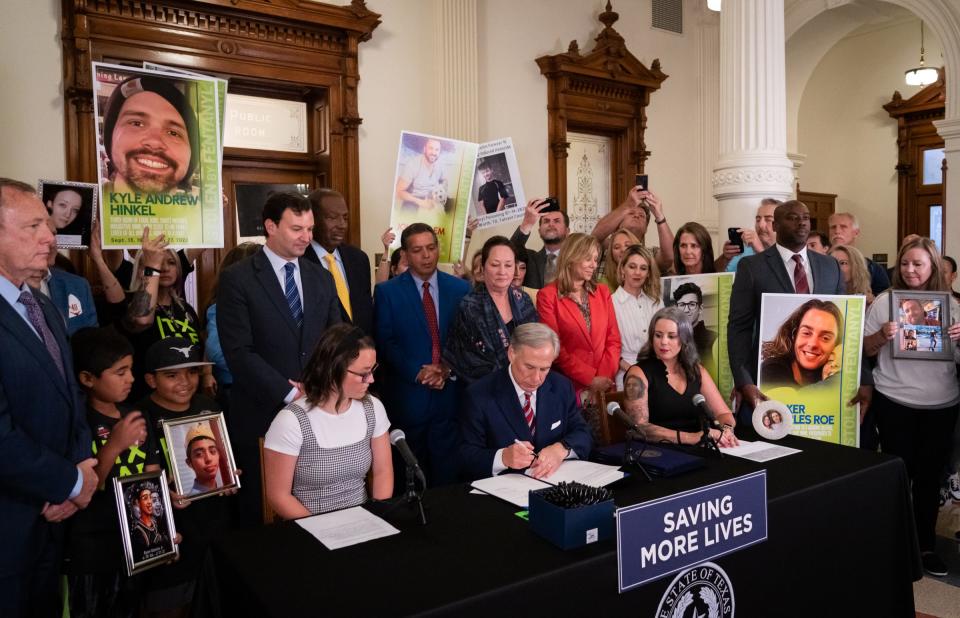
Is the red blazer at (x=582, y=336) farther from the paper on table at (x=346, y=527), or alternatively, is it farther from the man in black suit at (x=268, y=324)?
the paper on table at (x=346, y=527)

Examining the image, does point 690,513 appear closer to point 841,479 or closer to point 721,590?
point 721,590

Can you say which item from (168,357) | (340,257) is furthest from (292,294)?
(340,257)

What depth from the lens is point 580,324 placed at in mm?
3578

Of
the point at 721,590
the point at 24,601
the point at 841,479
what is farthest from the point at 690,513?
the point at 24,601

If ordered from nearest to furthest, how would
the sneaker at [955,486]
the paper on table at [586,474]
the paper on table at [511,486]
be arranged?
the paper on table at [511,486]
the paper on table at [586,474]
the sneaker at [955,486]

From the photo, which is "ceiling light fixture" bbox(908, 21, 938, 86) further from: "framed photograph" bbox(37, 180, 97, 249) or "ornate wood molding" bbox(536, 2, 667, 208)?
"framed photograph" bbox(37, 180, 97, 249)

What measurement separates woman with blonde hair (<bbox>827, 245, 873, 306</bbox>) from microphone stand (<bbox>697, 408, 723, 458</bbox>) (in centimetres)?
221

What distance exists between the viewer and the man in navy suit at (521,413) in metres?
2.57

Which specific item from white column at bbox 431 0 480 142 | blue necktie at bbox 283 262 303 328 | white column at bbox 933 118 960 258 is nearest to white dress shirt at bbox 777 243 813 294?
blue necktie at bbox 283 262 303 328

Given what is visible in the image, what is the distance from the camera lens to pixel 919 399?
3666 mm

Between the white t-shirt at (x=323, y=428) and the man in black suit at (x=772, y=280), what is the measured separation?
1987mm

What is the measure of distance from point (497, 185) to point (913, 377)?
261cm

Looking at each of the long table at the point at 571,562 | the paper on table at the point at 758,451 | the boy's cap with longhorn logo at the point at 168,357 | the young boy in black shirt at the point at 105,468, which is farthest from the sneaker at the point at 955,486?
the young boy in black shirt at the point at 105,468

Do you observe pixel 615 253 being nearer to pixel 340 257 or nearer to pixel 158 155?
pixel 340 257
